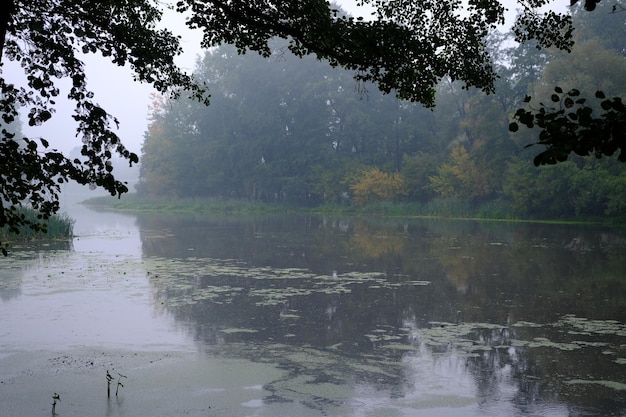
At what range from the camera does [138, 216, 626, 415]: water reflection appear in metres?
5.87

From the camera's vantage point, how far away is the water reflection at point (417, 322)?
19.3ft

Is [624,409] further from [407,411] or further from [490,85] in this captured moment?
[490,85]

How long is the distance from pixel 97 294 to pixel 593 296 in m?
8.49

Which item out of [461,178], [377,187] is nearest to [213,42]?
[461,178]

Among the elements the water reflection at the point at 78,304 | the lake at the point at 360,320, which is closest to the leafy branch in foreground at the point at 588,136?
the lake at the point at 360,320

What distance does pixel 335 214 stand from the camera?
46.8m

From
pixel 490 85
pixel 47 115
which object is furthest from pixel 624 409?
pixel 47 115

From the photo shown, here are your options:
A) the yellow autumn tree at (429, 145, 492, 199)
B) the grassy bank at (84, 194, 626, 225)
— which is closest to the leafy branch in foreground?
the grassy bank at (84, 194, 626, 225)

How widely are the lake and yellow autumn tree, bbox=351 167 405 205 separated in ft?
92.0

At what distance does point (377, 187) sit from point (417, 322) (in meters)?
38.5

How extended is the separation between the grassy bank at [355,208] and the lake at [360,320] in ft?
62.6

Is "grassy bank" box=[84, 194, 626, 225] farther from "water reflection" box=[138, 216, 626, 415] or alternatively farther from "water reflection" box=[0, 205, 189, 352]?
"water reflection" box=[0, 205, 189, 352]

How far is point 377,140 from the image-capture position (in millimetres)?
53719

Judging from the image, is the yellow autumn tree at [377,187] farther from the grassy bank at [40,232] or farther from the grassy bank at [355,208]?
the grassy bank at [40,232]
